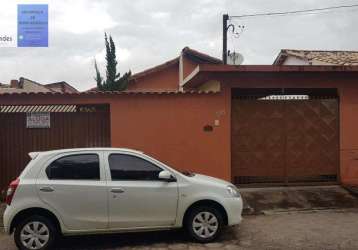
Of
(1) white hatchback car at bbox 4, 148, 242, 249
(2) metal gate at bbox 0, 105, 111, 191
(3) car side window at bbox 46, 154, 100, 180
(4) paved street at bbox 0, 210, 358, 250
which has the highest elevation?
(2) metal gate at bbox 0, 105, 111, 191

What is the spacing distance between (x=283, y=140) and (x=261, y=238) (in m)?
4.38

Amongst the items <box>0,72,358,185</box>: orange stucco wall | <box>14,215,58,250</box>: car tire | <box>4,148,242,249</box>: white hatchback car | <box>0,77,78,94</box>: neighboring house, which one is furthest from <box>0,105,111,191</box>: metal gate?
<box>0,77,78,94</box>: neighboring house

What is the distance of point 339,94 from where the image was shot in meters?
12.3

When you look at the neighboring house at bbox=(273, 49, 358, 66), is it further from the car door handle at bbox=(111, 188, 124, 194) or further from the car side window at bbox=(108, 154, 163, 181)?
the car door handle at bbox=(111, 188, 124, 194)

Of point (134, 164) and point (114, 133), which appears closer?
point (134, 164)

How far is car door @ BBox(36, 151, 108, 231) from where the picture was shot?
7.43m

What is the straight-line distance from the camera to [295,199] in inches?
432

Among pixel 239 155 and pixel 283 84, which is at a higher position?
pixel 283 84

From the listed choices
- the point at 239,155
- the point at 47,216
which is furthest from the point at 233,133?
the point at 47,216

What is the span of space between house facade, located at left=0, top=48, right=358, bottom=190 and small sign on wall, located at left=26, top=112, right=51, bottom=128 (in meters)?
0.12

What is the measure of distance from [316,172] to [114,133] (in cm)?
499

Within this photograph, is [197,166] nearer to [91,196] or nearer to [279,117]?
[279,117]

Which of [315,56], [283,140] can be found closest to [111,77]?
[315,56]

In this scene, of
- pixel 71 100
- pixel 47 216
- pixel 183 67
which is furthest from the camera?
pixel 183 67
